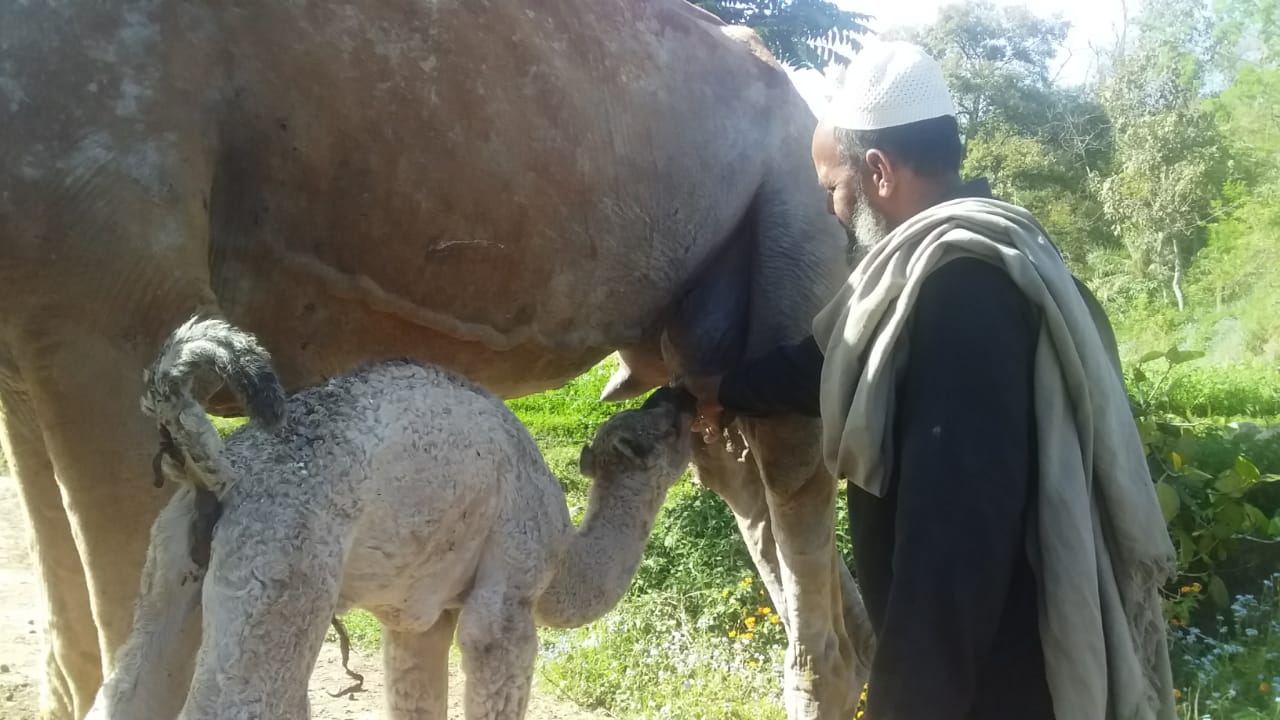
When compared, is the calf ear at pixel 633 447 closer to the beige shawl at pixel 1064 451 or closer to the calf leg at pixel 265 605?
the beige shawl at pixel 1064 451

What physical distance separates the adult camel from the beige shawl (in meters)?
1.38

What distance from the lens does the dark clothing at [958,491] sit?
1.93 m

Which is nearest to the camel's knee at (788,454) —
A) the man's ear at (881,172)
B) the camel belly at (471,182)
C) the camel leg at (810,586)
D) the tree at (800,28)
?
the camel leg at (810,586)

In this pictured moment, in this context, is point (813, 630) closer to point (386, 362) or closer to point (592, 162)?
point (592, 162)

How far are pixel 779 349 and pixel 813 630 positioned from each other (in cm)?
161

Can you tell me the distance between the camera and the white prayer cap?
2330 millimetres

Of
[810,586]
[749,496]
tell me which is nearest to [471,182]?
[749,496]

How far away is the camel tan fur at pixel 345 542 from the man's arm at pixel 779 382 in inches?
36.4

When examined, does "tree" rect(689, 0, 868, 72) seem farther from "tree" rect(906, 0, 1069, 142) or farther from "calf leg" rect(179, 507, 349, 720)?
"tree" rect(906, 0, 1069, 142)

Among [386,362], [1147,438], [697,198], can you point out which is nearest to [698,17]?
[697,198]

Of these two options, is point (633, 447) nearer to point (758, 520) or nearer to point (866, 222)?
point (866, 222)

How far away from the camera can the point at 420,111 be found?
9.73 feet

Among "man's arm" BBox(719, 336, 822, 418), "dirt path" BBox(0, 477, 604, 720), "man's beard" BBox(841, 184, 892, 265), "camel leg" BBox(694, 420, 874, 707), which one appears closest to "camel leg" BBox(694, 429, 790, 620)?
"camel leg" BBox(694, 420, 874, 707)

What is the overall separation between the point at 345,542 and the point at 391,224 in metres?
1.40
